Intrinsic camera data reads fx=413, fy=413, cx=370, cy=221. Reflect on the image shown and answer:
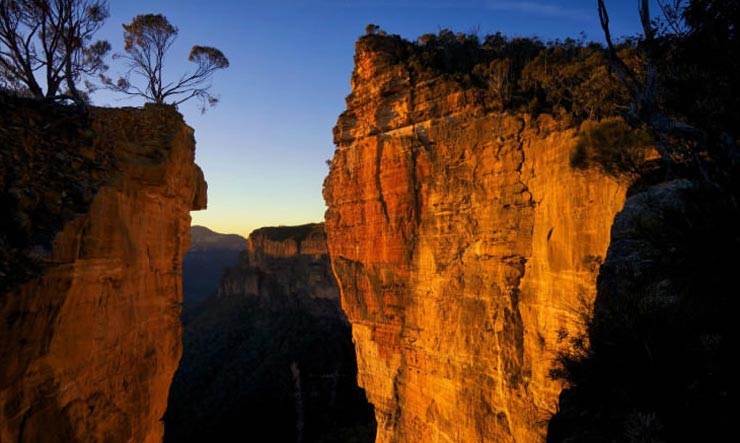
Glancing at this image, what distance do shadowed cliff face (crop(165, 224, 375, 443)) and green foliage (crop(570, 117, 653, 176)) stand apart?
2354 centimetres

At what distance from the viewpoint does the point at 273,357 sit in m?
39.1

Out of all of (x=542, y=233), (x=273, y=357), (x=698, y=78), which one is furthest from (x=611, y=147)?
(x=273, y=357)

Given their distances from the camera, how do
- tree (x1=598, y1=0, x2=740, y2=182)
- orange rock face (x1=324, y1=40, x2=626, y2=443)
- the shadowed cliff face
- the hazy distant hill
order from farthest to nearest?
the hazy distant hill, the shadowed cliff face, orange rock face (x1=324, y1=40, x2=626, y2=443), tree (x1=598, y1=0, x2=740, y2=182)

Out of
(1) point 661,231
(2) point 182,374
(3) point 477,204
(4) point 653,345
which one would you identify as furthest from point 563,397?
(2) point 182,374

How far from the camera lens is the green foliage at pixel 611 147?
7.57m

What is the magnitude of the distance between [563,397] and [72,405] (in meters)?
6.52

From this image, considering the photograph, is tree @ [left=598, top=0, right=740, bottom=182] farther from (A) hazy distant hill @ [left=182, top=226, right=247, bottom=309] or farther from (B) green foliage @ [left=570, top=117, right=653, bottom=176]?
(A) hazy distant hill @ [left=182, top=226, right=247, bottom=309]

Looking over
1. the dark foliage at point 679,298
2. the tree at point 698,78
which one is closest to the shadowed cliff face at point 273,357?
the dark foliage at point 679,298

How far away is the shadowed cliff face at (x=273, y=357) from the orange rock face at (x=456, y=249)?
15103mm

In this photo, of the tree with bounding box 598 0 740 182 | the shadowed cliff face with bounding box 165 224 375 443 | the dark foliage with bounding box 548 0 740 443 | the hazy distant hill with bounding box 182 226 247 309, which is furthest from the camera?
the hazy distant hill with bounding box 182 226 247 309

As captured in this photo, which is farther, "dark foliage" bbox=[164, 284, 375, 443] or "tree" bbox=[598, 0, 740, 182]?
"dark foliage" bbox=[164, 284, 375, 443]

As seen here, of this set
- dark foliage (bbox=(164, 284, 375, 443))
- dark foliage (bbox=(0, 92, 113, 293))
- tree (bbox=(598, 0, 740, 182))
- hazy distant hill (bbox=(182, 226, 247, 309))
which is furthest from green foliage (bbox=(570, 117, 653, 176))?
hazy distant hill (bbox=(182, 226, 247, 309))

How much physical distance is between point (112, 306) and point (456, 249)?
344 inches

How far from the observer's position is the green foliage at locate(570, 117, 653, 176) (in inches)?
298
